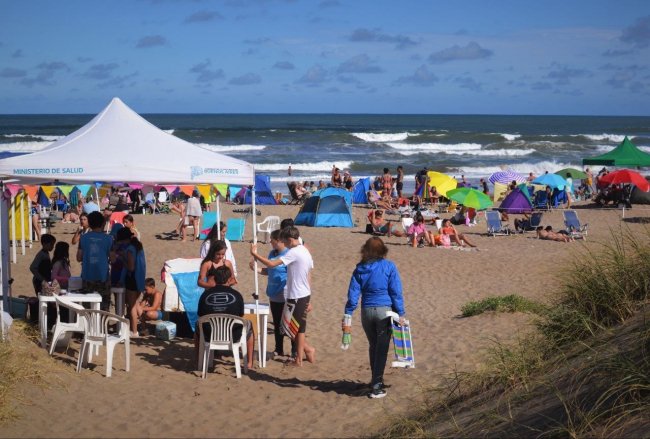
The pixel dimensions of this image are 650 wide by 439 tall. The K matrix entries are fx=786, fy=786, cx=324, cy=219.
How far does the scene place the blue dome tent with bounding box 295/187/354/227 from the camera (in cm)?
1917

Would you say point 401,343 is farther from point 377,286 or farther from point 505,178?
point 505,178

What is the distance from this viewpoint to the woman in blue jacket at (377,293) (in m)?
6.16

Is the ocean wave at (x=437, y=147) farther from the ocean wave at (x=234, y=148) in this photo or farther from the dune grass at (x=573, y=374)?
the dune grass at (x=573, y=374)

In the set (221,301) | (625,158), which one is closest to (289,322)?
(221,301)

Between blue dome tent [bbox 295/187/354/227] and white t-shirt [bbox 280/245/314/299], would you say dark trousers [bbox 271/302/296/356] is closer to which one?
white t-shirt [bbox 280/245/314/299]

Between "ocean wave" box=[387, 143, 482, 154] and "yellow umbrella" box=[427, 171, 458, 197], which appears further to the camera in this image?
"ocean wave" box=[387, 143, 482, 154]

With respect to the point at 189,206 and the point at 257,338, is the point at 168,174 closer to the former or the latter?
the point at 257,338

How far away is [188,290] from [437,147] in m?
52.5

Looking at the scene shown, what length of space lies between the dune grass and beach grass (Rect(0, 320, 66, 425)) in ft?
9.14

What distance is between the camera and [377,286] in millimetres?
6152

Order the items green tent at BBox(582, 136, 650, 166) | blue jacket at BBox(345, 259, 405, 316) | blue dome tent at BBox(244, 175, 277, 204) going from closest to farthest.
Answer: blue jacket at BBox(345, 259, 405, 316) < green tent at BBox(582, 136, 650, 166) < blue dome tent at BBox(244, 175, 277, 204)

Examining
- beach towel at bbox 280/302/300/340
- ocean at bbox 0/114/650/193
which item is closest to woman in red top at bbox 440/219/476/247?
beach towel at bbox 280/302/300/340

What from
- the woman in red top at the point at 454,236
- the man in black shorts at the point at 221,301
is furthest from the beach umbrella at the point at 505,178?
the man in black shorts at the point at 221,301

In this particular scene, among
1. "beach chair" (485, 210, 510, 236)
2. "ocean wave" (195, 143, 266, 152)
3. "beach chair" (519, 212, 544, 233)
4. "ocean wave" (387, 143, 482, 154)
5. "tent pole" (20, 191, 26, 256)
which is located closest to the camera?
"tent pole" (20, 191, 26, 256)
